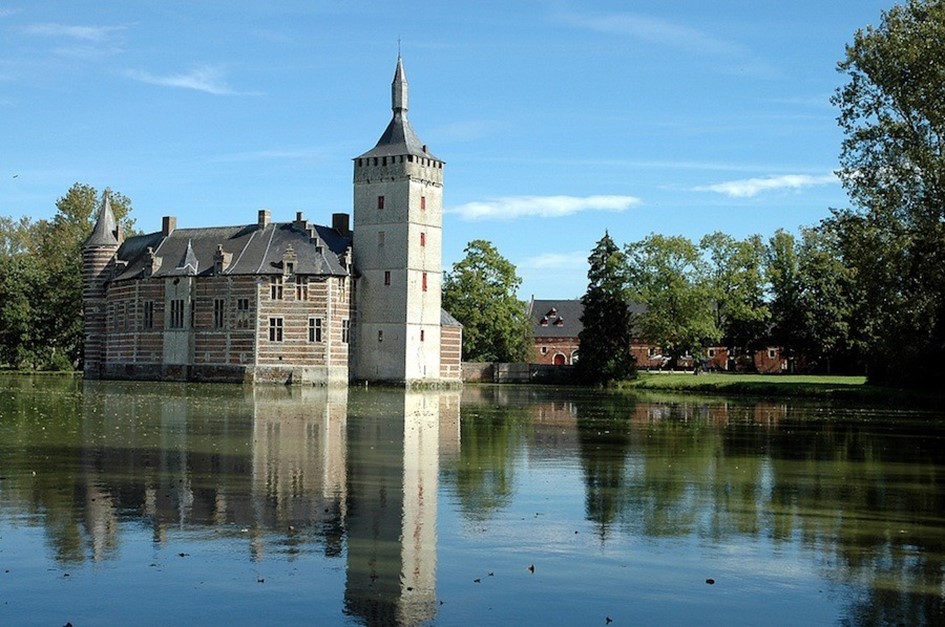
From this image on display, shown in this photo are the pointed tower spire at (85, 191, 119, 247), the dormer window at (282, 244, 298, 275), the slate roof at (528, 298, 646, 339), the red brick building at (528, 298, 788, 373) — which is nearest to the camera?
the dormer window at (282, 244, 298, 275)

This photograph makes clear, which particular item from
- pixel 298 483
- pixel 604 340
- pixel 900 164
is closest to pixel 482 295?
pixel 604 340

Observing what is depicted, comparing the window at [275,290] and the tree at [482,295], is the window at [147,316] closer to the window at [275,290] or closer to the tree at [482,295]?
the window at [275,290]

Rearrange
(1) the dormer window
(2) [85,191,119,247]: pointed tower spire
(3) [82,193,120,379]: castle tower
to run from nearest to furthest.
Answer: (1) the dormer window < (3) [82,193,120,379]: castle tower < (2) [85,191,119,247]: pointed tower spire

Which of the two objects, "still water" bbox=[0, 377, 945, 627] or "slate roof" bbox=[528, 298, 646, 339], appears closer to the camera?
"still water" bbox=[0, 377, 945, 627]

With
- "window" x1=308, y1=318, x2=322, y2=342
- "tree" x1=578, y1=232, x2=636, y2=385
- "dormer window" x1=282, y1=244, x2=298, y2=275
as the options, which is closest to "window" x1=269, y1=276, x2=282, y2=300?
"dormer window" x1=282, y1=244, x2=298, y2=275

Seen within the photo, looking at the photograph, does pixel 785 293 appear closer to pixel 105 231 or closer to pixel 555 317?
pixel 555 317

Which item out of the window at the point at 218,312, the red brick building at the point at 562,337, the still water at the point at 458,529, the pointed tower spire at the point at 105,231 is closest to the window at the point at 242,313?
the window at the point at 218,312

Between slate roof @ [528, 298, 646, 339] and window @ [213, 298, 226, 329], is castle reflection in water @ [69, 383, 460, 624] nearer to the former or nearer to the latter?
window @ [213, 298, 226, 329]

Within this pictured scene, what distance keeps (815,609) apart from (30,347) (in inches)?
3012

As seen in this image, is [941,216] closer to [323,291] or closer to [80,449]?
[80,449]

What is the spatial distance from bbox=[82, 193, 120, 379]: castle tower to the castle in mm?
4812

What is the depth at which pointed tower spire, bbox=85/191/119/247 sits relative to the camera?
70312 mm

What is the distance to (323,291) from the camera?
60062 mm

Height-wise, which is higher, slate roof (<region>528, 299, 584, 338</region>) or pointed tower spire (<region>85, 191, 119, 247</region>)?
pointed tower spire (<region>85, 191, 119, 247</region>)
